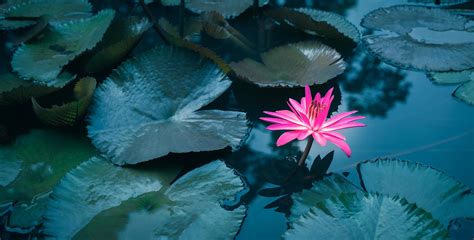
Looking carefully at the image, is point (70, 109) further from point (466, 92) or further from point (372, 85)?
point (466, 92)

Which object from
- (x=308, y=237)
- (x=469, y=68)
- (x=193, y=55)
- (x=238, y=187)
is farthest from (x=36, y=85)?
(x=469, y=68)

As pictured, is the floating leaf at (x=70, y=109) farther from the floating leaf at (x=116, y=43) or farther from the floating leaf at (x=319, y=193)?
the floating leaf at (x=319, y=193)

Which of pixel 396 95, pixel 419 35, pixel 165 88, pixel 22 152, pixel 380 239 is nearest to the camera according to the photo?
pixel 380 239

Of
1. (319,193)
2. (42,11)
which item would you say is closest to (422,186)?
(319,193)

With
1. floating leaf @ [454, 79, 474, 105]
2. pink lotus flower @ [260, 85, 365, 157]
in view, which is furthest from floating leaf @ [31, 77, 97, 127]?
floating leaf @ [454, 79, 474, 105]

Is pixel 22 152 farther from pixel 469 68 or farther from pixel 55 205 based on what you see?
pixel 469 68

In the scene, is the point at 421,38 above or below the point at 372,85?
above
